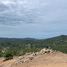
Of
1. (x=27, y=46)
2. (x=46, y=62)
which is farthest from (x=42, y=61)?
(x=27, y=46)

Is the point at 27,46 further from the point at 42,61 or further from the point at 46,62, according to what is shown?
the point at 46,62

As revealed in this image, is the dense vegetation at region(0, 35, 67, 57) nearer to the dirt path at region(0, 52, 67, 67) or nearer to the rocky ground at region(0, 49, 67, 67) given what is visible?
the rocky ground at region(0, 49, 67, 67)

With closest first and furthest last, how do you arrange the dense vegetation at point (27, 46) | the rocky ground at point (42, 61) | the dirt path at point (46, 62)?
the dirt path at point (46, 62)
the rocky ground at point (42, 61)
the dense vegetation at point (27, 46)

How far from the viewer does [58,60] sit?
27.7 m

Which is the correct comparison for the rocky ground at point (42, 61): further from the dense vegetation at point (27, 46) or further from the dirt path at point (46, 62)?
the dense vegetation at point (27, 46)

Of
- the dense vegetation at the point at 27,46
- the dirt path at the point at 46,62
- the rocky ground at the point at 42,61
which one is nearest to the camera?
the dirt path at the point at 46,62

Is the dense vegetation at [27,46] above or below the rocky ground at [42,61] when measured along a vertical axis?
above

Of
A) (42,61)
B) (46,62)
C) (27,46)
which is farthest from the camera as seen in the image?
(27,46)

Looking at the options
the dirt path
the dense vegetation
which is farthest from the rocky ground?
the dense vegetation

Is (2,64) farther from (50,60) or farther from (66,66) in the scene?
(66,66)

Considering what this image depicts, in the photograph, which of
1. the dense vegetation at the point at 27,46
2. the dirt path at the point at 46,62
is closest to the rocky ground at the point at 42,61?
the dirt path at the point at 46,62

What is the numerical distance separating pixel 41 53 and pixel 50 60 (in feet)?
8.47

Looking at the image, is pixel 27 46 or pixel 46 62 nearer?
pixel 46 62

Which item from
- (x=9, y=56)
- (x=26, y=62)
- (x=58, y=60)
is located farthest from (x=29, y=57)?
(x=9, y=56)
